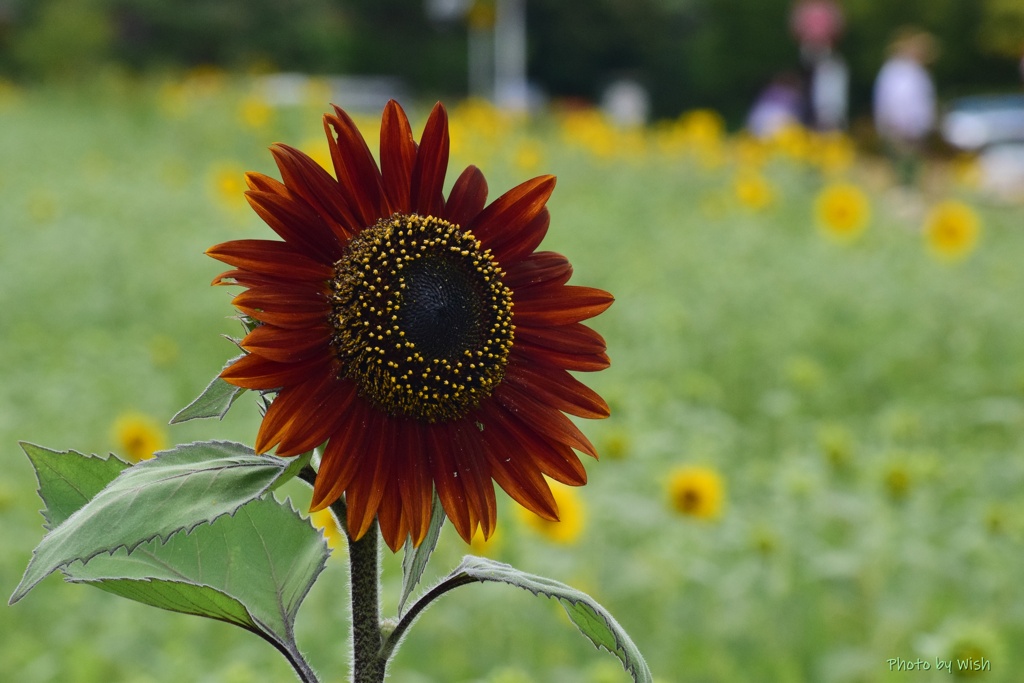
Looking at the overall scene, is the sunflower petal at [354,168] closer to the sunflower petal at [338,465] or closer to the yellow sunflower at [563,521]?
the sunflower petal at [338,465]

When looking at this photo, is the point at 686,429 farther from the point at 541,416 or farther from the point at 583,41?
the point at 583,41

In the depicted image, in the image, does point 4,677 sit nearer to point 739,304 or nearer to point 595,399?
point 595,399

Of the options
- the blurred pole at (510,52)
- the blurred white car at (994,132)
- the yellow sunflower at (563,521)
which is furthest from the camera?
the blurred pole at (510,52)

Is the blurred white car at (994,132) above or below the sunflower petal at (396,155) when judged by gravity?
below

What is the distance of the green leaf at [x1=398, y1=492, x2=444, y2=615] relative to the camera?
67 cm

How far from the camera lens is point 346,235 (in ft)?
2.19

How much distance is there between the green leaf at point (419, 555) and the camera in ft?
2.18

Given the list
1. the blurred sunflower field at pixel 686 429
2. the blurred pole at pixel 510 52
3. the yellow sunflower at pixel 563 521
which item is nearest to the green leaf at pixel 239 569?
the blurred sunflower field at pixel 686 429

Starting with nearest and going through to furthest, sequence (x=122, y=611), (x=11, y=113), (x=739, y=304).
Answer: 1. (x=122, y=611)
2. (x=739, y=304)
3. (x=11, y=113)

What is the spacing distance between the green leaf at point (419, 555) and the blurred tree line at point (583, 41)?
72.3 feet

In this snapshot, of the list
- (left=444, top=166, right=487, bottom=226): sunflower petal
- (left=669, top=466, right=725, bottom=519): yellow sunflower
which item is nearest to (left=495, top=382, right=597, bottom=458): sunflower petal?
(left=444, top=166, right=487, bottom=226): sunflower petal

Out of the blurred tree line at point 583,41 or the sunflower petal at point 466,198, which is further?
the blurred tree line at point 583,41

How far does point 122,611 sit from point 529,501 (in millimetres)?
1660

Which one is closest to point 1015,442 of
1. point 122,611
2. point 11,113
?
point 122,611
